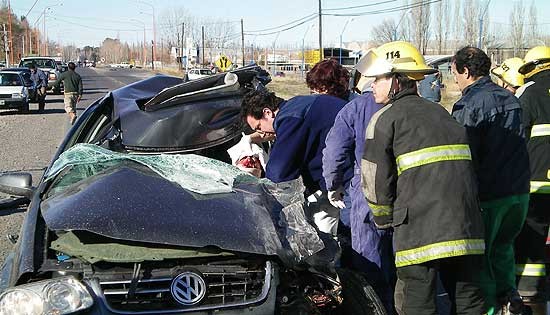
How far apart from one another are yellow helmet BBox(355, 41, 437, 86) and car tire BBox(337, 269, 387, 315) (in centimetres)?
116

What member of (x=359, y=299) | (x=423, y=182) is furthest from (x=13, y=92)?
(x=423, y=182)

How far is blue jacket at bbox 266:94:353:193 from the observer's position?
445 centimetres

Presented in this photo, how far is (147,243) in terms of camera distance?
3.16 m

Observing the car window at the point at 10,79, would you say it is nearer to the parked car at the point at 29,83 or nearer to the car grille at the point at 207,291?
the parked car at the point at 29,83

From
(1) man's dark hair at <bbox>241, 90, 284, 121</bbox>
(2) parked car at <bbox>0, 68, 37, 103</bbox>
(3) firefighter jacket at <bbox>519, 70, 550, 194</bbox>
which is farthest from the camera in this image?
(2) parked car at <bbox>0, 68, 37, 103</bbox>

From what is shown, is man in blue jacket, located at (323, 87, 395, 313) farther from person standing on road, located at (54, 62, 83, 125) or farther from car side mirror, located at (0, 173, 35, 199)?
person standing on road, located at (54, 62, 83, 125)

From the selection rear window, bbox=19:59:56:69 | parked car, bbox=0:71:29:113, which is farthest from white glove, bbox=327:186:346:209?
rear window, bbox=19:59:56:69

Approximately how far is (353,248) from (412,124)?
46.4 inches

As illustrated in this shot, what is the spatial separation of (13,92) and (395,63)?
25365 millimetres

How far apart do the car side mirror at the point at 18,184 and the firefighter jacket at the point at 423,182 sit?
2.29m

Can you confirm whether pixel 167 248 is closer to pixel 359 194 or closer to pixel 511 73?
pixel 359 194

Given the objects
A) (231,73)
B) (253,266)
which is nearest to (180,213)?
(253,266)

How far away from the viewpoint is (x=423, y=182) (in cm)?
337

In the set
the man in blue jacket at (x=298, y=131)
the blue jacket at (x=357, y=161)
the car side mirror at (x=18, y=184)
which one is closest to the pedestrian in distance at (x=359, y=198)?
the blue jacket at (x=357, y=161)
